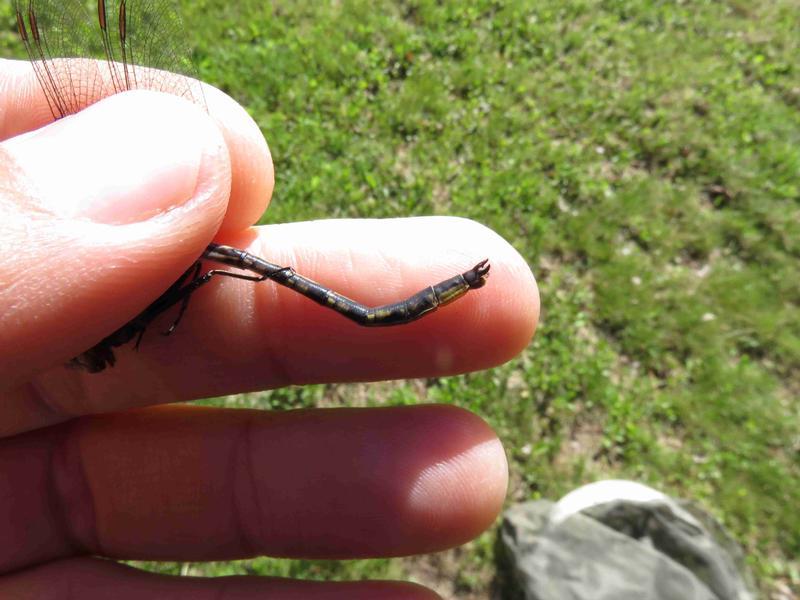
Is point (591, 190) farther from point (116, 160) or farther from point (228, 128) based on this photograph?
point (116, 160)

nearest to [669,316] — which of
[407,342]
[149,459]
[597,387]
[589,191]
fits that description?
[597,387]

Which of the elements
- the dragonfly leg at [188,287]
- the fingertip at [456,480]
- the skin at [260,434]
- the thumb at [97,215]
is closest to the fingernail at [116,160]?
the thumb at [97,215]

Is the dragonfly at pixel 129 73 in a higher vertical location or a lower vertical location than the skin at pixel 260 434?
higher

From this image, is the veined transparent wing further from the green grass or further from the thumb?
the green grass

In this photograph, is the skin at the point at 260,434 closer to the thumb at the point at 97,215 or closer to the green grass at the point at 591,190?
the thumb at the point at 97,215

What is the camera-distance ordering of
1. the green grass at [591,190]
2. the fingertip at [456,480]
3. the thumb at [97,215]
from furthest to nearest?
the green grass at [591,190] → the fingertip at [456,480] → the thumb at [97,215]
